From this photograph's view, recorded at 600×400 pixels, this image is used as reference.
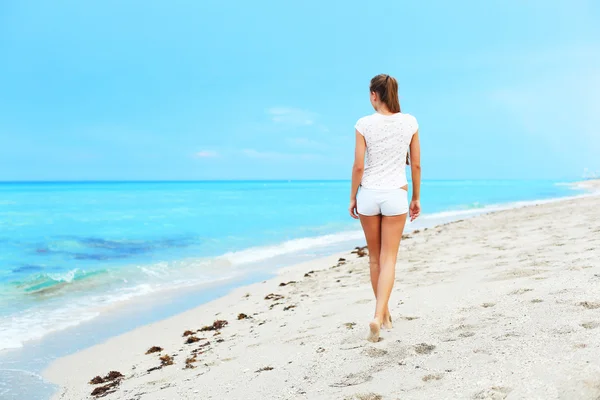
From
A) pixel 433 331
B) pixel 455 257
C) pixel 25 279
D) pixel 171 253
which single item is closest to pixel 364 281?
pixel 455 257

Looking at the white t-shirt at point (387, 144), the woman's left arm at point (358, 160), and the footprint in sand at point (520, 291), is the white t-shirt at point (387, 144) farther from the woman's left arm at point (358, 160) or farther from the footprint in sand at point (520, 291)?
the footprint in sand at point (520, 291)

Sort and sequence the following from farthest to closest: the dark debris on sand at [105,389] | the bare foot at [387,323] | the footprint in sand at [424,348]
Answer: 1. the dark debris on sand at [105,389]
2. the bare foot at [387,323]
3. the footprint in sand at [424,348]

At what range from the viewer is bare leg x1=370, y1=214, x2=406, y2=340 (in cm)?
397

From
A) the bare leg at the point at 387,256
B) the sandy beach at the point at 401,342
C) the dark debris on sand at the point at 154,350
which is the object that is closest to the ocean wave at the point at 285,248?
the sandy beach at the point at 401,342

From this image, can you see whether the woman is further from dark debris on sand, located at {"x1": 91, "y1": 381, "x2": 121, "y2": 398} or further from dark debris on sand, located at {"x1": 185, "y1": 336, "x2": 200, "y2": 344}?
dark debris on sand, located at {"x1": 185, "y1": 336, "x2": 200, "y2": 344}

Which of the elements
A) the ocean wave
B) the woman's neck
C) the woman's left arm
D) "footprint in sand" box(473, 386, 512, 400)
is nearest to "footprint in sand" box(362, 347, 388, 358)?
"footprint in sand" box(473, 386, 512, 400)

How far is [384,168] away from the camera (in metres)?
3.93

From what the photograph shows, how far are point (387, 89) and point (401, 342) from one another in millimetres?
2042

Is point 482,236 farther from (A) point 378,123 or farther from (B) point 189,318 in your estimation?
(A) point 378,123

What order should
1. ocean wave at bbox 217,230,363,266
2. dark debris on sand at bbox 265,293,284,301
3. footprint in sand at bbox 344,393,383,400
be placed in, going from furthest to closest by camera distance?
ocean wave at bbox 217,230,363,266, dark debris on sand at bbox 265,293,284,301, footprint in sand at bbox 344,393,383,400

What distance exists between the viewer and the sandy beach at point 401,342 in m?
2.94

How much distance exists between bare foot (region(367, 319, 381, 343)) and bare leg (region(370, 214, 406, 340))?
0.07 m

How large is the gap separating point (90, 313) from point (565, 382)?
7430 mm

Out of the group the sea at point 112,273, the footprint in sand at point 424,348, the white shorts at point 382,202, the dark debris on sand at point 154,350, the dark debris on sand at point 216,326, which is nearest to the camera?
the footprint in sand at point 424,348
